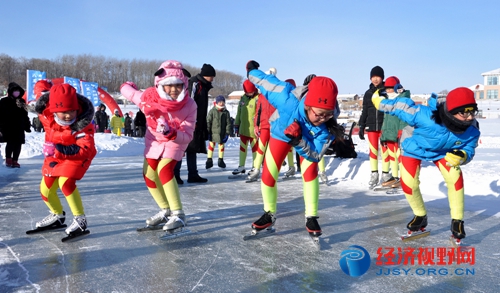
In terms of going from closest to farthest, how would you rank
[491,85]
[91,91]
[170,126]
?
[170,126]
[91,91]
[491,85]

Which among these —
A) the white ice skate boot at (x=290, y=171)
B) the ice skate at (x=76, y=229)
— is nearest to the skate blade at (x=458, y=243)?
the ice skate at (x=76, y=229)

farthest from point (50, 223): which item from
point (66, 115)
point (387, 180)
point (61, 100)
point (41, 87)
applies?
point (387, 180)

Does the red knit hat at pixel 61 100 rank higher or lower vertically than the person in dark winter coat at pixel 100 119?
higher

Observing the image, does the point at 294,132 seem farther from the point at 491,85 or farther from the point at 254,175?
the point at 491,85

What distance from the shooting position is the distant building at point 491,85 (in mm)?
71062

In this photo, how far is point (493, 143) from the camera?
16656 millimetres

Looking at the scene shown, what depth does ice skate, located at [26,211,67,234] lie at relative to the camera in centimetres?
416

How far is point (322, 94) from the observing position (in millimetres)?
3562

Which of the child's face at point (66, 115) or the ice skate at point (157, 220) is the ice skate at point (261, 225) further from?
the child's face at point (66, 115)

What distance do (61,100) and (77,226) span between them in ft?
3.74

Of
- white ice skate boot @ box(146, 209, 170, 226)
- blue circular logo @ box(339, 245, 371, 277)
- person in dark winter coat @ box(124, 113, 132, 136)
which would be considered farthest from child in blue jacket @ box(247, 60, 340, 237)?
person in dark winter coat @ box(124, 113, 132, 136)

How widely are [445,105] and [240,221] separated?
238cm

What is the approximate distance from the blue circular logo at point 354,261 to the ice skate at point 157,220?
5.86 ft

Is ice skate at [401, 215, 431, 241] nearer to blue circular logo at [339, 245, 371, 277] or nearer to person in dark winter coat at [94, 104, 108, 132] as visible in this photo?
blue circular logo at [339, 245, 371, 277]
